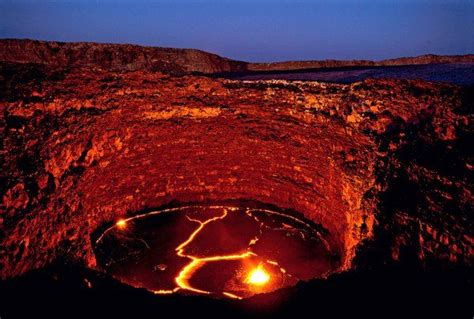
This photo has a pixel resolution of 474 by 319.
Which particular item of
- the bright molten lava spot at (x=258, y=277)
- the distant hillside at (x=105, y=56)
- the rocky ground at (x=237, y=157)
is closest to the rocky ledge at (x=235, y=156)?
the rocky ground at (x=237, y=157)

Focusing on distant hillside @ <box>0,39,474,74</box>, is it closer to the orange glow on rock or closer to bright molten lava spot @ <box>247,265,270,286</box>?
the orange glow on rock

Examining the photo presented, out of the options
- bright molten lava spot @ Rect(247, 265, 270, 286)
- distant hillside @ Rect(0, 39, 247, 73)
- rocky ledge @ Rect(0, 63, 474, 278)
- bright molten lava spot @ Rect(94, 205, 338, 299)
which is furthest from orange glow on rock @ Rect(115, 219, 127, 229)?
distant hillside @ Rect(0, 39, 247, 73)

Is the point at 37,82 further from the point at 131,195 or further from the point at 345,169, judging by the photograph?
the point at 345,169

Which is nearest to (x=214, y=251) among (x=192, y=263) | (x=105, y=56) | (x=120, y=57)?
(x=192, y=263)

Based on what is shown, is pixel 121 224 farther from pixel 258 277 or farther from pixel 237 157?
pixel 258 277

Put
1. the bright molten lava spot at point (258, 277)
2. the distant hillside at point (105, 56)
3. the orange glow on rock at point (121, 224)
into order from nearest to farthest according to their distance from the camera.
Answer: the bright molten lava spot at point (258, 277), the orange glow on rock at point (121, 224), the distant hillside at point (105, 56)

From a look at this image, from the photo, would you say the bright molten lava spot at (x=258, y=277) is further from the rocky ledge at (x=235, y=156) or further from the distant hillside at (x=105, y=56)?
the distant hillside at (x=105, y=56)
